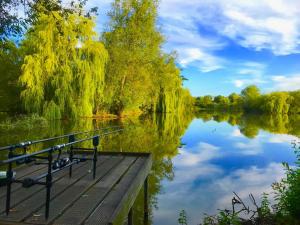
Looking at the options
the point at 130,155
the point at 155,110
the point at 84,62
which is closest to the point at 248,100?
the point at 155,110

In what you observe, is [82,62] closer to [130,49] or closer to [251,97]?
[130,49]

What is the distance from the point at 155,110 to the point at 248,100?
4493cm

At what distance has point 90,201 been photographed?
4.24m

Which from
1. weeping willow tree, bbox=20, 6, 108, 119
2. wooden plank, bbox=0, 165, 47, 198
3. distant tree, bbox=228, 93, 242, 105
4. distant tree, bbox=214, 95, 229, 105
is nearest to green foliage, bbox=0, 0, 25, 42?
wooden plank, bbox=0, 165, 47, 198

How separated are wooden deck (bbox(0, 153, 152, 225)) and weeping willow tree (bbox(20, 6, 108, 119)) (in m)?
19.4

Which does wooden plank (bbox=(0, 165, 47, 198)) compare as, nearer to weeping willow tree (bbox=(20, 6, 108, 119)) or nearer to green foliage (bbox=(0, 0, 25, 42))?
green foliage (bbox=(0, 0, 25, 42))

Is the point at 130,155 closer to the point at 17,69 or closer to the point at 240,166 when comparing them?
the point at 240,166

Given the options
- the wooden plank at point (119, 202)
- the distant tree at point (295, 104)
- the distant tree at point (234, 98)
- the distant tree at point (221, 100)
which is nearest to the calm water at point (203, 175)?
the wooden plank at point (119, 202)

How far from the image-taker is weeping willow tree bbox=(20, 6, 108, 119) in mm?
24797

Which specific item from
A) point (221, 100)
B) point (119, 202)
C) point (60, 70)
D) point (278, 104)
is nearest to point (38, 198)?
point (119, 202)

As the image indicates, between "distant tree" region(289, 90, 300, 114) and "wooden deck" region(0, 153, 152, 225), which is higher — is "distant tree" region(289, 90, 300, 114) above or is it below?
above

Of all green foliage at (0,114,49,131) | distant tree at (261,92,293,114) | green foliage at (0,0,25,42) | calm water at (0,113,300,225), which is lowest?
calm water at (0,113,300,225)

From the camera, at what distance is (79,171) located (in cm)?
613

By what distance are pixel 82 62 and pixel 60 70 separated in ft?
6.13
